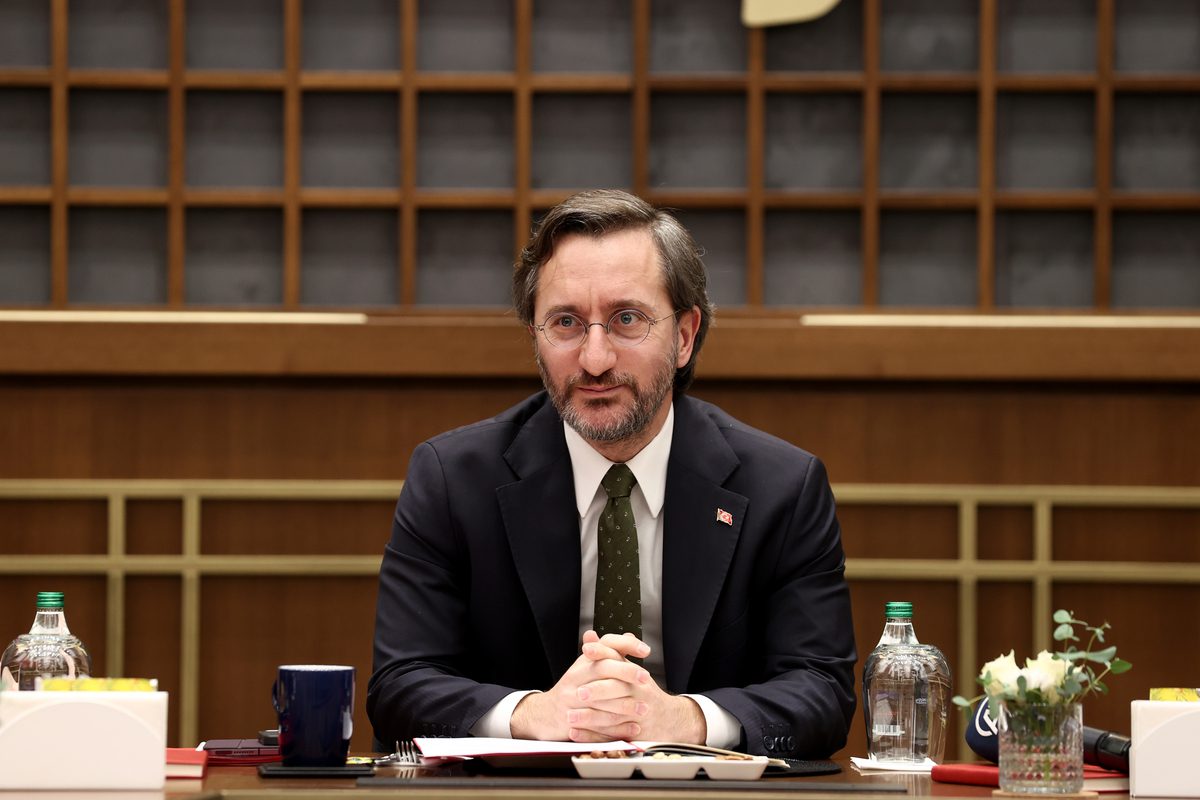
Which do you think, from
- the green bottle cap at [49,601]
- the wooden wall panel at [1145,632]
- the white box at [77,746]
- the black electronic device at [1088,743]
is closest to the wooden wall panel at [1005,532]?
the wooden wall panel at [1145,632]

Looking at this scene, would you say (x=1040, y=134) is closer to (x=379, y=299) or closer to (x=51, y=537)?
(x=379, y=299)

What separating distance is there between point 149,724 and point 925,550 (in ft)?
8.17

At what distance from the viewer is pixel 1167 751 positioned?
1579 mm

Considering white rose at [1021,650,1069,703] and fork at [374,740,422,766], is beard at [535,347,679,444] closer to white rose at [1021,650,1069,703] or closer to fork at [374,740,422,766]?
fork at [374,740,422,766]

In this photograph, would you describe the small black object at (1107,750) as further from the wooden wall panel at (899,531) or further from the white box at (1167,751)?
the wooden wall panel at (899,531)

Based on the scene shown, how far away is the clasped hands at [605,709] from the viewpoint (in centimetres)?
182

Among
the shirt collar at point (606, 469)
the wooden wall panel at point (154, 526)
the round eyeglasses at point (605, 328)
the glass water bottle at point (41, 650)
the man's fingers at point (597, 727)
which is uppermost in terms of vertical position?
the round eyeglasses at point (605, 328)

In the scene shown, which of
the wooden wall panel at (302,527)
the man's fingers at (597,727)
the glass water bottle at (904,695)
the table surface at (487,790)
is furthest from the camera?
the wooden wall panel at (302,527)

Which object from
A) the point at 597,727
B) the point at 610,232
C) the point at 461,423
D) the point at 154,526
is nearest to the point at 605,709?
the point at 597,727

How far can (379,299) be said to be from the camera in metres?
3.87

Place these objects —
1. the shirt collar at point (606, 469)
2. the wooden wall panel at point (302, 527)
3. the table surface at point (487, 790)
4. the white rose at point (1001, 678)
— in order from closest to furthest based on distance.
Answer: the table surface at point (487, 790) < the white rose at point (1001, 678) < the shirt collar at point (606, 469) < the wooden wall panel at point (302, 527)

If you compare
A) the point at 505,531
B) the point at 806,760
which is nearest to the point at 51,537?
the point at 505,531

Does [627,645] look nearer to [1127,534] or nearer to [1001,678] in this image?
[1001,678]

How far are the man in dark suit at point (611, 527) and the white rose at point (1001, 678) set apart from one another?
0.52m
